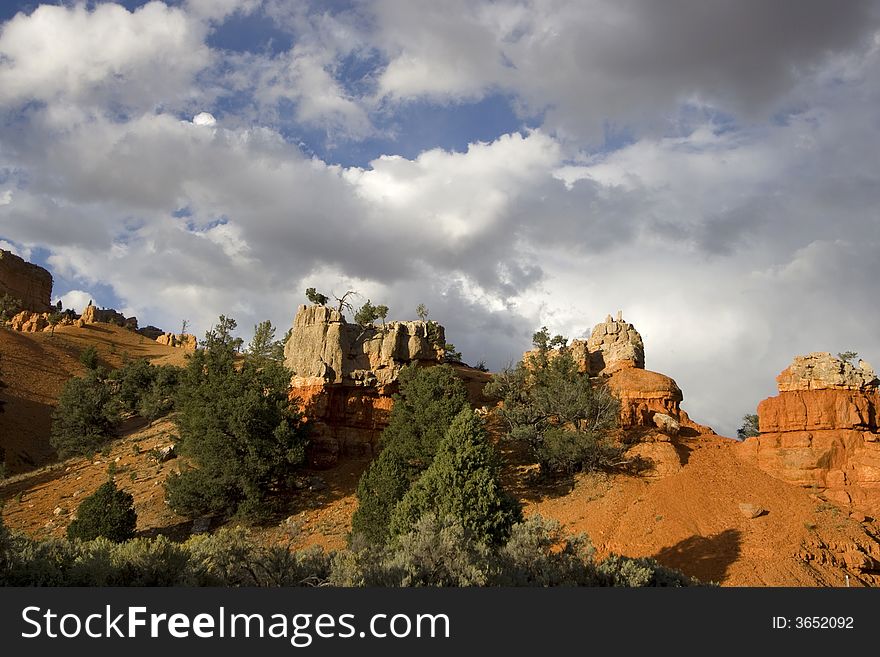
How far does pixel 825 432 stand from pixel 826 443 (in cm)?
87

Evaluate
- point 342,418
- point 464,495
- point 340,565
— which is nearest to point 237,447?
point 342,418

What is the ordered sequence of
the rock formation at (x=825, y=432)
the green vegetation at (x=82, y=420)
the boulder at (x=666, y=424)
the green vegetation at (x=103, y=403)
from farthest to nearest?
the green vegetation at (x=103, y=403), the green vegetation at (x=82, y=420), the boulder at (x=666, y=424), the rock formation at (x=825, y=432)

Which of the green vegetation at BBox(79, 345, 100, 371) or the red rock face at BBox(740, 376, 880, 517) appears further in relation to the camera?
the green vegetation at BBox(79, 345, 100, 371)

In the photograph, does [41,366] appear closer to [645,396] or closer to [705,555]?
[645,396]

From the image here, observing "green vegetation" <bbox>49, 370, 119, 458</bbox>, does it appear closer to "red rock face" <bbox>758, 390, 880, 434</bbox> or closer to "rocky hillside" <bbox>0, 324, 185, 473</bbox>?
"rocky hillside" <bbox>0, 324, 185, 473</bbox>

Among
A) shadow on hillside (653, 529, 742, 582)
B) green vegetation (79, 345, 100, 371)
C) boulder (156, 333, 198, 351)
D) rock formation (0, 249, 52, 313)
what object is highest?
rock formation (0, 249, 52, 313)

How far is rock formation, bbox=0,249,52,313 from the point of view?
115 m

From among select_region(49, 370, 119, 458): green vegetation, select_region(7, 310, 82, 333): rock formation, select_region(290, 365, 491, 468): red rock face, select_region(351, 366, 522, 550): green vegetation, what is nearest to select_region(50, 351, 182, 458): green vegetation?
→ select_region(49, 370, 119, 458): green vegetation

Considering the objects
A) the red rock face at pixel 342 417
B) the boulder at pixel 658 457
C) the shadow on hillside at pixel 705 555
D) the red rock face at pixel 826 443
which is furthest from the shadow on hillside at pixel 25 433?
the red rock face at pixel 826 443

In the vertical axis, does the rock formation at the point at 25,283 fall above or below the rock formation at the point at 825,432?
above

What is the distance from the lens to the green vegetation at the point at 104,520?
31359 mm

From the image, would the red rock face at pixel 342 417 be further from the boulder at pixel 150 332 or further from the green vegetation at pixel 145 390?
the boulder at pixel 150 332

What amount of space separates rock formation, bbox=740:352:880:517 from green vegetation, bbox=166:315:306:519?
1159 inches

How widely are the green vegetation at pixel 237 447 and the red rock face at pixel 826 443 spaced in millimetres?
29455
